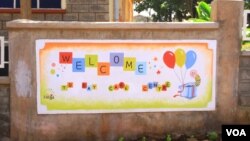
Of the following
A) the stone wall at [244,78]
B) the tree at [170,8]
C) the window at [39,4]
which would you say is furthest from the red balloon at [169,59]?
the tree at [170,8]

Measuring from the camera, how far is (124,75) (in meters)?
5.15

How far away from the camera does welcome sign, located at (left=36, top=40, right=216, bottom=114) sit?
505 centimetres

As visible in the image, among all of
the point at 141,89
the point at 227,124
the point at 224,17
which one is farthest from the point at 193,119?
the point at 224,17

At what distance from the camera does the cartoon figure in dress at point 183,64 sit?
17.0 ft

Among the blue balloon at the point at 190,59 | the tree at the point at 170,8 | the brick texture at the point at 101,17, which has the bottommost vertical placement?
the blue balloon at the point at 190,59

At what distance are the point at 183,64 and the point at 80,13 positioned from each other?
122 inches

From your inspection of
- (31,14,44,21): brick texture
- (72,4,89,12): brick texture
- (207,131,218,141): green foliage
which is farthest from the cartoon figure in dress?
(31,14,44,21): brick texture

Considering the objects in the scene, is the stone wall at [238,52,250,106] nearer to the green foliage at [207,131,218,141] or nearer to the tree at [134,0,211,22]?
the green foliage at [207,131,218,141]

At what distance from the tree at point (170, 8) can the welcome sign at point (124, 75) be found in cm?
2193

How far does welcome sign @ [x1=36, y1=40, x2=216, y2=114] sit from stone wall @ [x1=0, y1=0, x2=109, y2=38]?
2.67 m

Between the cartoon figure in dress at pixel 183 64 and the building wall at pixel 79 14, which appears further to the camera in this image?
the building wall at pixel 79 14

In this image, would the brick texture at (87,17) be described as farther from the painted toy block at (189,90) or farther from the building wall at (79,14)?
the painted toy block at (189,90)

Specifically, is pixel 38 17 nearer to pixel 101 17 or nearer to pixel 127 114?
pixel 101 17

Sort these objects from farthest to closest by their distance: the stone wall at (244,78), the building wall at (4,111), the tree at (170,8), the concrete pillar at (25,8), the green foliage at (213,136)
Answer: the tree at (170,8) → the concrete pillar at (25,8) → the stone wall at (244,78) → the green foliage at (213,136) → the building wall at (4,111)
